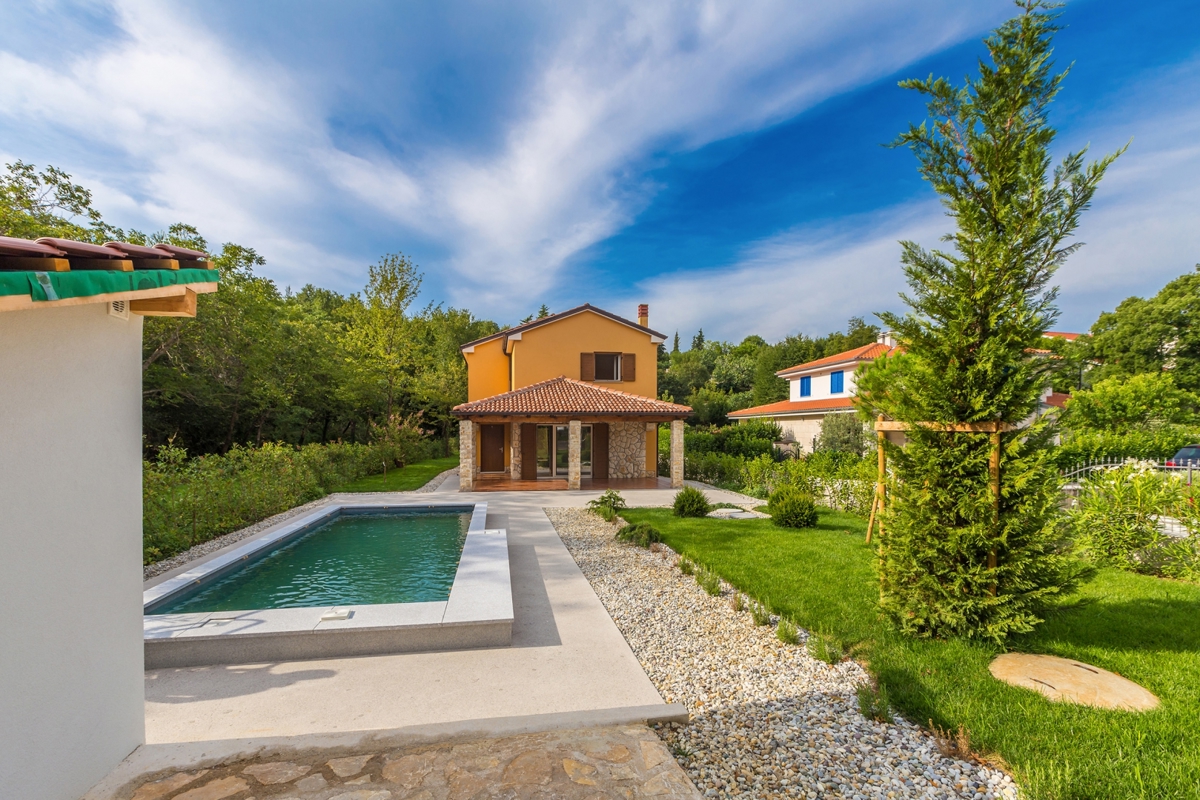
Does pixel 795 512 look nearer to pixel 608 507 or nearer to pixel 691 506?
pixel 691 506

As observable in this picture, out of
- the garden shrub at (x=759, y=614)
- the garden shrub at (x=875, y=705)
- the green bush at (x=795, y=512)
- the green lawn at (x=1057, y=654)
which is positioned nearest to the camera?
the green lawn at (x=1057, y=654)

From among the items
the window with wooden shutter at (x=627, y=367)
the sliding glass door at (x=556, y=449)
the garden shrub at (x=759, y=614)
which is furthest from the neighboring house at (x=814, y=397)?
the garden shrub at (x=759, y=614)

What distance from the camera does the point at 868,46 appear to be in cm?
1027

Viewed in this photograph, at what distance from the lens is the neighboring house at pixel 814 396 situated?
27391 millimetres

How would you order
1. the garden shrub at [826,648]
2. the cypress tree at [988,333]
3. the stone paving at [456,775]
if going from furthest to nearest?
1. the garden shrub at [826,648]
2. the cypress tree at [988,333]
3. the stone paving at [456,775]

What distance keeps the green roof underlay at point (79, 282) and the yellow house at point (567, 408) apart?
49.7ft

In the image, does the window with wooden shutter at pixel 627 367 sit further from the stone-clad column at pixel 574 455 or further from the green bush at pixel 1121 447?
the green bush at pixel 1121 447

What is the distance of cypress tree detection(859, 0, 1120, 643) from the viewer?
188 inches

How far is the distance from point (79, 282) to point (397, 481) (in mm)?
18833

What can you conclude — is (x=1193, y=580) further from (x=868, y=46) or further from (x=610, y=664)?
(x=868, y=46)

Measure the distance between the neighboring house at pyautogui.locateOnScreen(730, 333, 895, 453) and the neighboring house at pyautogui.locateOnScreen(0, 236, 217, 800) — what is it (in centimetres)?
2596

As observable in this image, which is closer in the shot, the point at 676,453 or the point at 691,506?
the point at 691,506

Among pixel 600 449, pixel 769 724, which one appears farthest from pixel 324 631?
pixel 600 449

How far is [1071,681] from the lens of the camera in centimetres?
440
